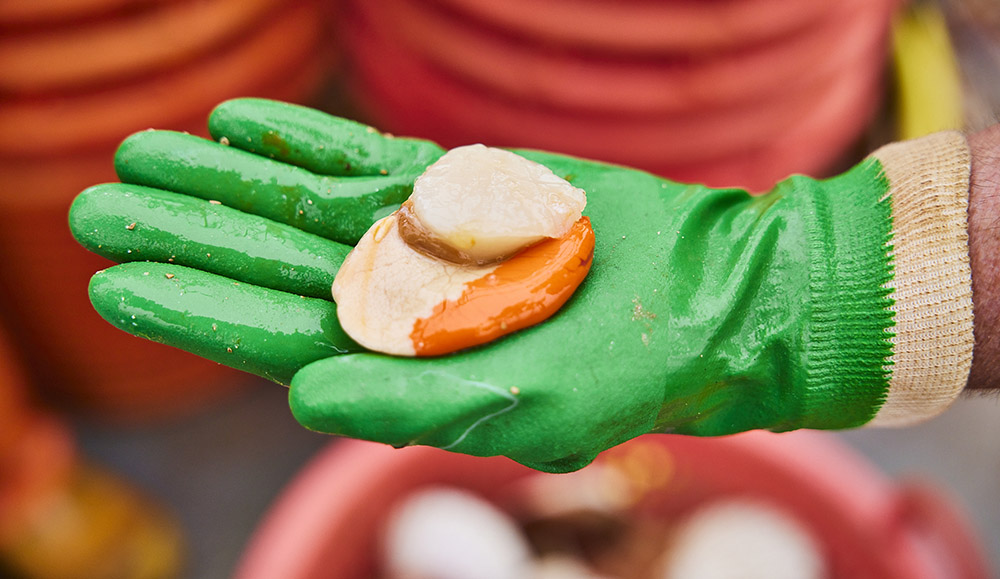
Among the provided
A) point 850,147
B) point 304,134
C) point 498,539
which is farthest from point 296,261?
point 850,147

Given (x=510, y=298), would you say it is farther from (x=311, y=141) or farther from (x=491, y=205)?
(x=311, y=141)

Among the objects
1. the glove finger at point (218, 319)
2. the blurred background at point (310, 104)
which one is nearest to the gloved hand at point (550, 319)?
the glove finger at point (218, 319)

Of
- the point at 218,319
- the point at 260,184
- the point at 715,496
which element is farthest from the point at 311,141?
the point at 715,496

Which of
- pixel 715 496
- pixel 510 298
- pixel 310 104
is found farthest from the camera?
pixel 310 104

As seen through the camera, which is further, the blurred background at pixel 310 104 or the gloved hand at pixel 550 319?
the blurred background at pixel 310 104

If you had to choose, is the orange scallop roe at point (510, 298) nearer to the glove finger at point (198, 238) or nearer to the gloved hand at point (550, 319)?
the gloved hand at point (550, 319)

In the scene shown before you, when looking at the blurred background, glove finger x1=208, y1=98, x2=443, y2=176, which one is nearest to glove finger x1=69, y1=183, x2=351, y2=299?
glove finger x1=208, y1=98, x2=443, y2=176

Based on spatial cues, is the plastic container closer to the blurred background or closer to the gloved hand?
the blurred background

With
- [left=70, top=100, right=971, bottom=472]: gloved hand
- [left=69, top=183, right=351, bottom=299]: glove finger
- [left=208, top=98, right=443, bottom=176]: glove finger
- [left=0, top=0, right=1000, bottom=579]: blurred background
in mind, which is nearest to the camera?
[left=70, top=100, right=971, bottom=472]: gloved hand
